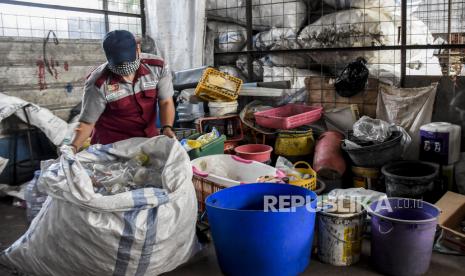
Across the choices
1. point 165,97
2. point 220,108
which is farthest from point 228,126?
point 165,97

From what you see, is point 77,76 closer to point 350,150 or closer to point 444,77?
point 350,150

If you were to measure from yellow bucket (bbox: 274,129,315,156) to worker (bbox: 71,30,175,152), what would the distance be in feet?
4.30

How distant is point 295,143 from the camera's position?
3.73 meters

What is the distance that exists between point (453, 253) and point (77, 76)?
3.82 metres

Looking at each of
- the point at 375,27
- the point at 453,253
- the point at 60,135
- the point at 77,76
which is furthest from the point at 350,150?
the point at 77,76

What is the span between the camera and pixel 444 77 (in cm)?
350

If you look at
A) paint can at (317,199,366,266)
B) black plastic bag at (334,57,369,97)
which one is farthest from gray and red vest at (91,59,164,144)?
black plastic bag at (334,57,369,97)

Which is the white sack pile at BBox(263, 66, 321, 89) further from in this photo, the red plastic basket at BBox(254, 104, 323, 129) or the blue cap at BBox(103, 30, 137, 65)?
the blue cap at BBox(103, 30, 137, 65)

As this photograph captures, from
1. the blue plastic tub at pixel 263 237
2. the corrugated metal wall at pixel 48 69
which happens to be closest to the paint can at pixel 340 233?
the blue plastic tub at pixel 263 237

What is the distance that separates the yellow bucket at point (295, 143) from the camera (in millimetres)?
3730

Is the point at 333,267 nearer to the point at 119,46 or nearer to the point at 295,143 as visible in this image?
the point at 295,143

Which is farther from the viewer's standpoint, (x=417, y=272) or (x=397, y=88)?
(x=397, y=88)

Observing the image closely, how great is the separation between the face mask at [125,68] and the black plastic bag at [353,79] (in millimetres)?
2049

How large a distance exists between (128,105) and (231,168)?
0.87 meters
